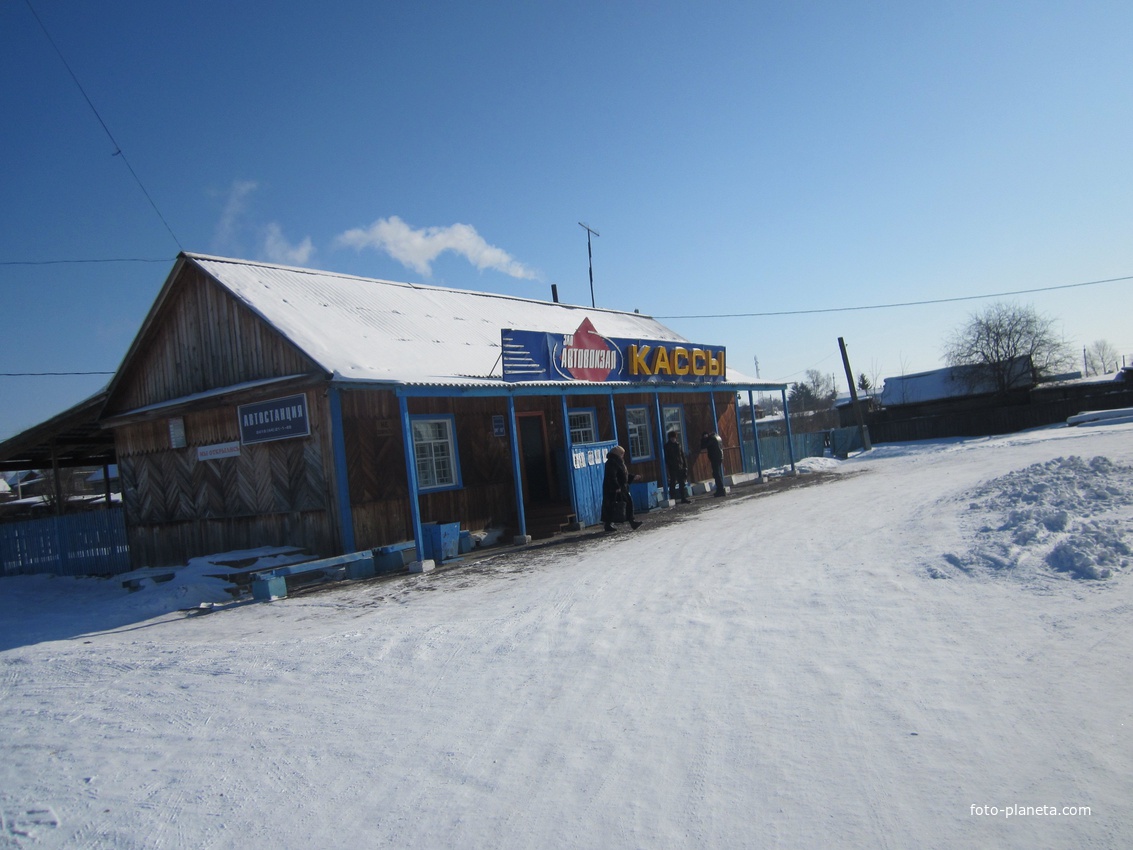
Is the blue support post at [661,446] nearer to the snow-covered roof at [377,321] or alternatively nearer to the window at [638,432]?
the window at [638,432]

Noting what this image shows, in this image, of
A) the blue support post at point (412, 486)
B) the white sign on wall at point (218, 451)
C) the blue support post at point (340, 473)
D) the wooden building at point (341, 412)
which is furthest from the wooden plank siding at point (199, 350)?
the blue support post at point (412, 486)

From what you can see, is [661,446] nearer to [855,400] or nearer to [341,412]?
[341,412]

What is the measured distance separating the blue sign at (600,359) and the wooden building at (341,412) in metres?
0.05

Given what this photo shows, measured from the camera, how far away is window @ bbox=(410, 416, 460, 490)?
14.0 meters

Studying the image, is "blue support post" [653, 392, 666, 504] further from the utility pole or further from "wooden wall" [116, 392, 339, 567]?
the utility pole

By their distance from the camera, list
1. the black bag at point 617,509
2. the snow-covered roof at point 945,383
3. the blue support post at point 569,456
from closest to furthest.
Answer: the black bag at point 617,509, the blue support post at point 569,456, the snow-covered roof at point 945,383

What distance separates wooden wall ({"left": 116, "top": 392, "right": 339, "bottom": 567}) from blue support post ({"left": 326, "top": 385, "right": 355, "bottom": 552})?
0.66 feet

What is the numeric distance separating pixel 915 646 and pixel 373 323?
39.7 ft

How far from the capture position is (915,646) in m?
5.52

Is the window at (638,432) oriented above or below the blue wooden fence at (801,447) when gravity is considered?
above

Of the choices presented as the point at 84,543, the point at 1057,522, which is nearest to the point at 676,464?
the point at 1057,522

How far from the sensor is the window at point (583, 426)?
17.9 meters

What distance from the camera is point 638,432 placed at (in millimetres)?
19891

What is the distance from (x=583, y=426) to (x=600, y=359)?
266 cm
